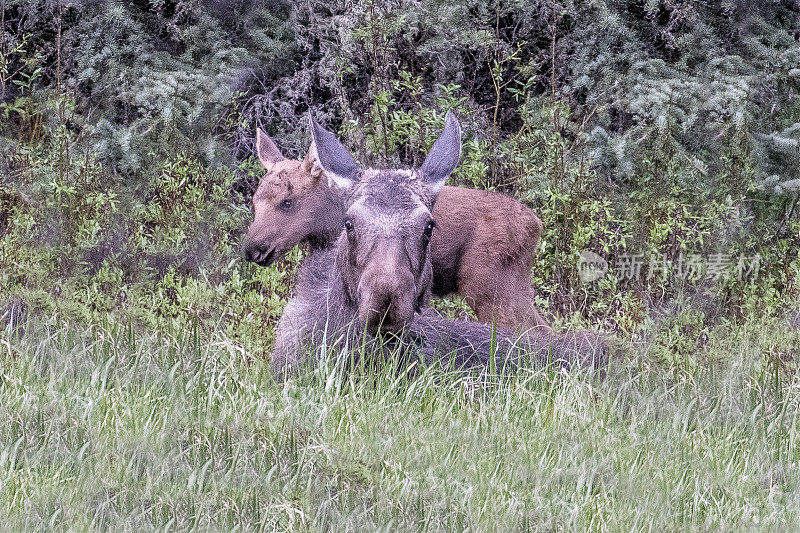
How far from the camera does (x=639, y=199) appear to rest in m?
7.72

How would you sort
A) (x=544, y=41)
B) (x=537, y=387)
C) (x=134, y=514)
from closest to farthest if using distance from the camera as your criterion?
(x=134, y=514) < (x=537, y=387) < (x=544, y=41)

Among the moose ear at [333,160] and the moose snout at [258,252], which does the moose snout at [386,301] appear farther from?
the moose snout at [258,252]

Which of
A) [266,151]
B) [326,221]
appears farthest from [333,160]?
[266,151]

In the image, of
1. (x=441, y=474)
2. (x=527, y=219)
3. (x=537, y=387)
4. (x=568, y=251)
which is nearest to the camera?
(x=441, y=474)

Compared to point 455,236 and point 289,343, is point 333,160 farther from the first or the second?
point 455,236

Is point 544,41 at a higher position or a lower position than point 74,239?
higher

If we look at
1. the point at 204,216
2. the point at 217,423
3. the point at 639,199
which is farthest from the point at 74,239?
the point at 639,199

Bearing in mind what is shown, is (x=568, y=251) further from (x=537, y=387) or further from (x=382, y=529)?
(x=382, y=529)

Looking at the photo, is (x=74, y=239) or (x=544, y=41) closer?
(x=74, y=239)

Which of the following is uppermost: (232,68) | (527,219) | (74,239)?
(232,68)

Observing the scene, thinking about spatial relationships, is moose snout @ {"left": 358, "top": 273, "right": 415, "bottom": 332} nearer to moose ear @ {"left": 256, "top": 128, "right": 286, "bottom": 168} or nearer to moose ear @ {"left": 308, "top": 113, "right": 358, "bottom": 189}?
moose ear @ {"left": 308, "top": 113, "right": 358, "bottom": 189}

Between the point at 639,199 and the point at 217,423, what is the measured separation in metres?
4.79

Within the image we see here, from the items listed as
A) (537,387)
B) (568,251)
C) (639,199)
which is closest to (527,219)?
(568,251)

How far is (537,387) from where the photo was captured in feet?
14.9
